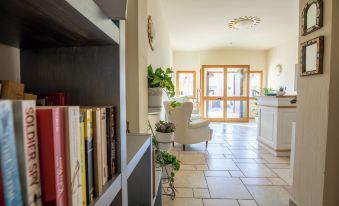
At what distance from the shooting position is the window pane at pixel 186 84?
8286 mm

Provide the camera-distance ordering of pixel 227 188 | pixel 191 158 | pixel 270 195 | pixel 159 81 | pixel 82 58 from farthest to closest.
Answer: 1. pixel 191 158
2. pixel 227 188
3. pixel 270 195
4. pixel 159 81
5. pixel 82 58

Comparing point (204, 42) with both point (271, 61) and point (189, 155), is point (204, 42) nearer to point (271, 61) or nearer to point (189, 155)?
point (271, 61)

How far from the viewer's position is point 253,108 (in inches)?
321

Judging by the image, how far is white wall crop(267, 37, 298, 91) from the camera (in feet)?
20.2

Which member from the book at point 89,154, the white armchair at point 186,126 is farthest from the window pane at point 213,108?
the book at point 89,154

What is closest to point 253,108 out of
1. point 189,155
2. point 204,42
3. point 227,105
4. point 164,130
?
point 227,105

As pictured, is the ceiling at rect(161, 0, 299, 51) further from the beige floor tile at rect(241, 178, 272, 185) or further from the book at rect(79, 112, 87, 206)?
the book at rect(79, 112, 87, 206)

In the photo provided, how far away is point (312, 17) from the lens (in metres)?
1.69

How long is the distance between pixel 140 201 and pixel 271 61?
799 centimetres

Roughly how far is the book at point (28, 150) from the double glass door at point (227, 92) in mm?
7807

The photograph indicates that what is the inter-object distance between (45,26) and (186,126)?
3.54 metres

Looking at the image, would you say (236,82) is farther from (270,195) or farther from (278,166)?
(270,195)

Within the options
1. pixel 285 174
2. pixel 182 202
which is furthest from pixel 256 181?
pixel 182 202

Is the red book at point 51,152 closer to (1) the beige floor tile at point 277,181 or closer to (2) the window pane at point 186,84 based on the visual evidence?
(1) the beige floor tile at point 277,181
